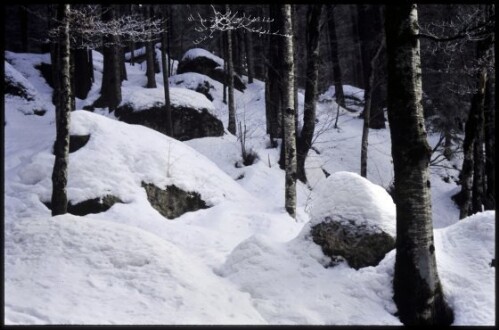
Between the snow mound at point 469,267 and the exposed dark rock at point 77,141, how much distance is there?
7990 mm

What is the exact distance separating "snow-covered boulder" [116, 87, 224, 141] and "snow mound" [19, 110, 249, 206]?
4.88 m

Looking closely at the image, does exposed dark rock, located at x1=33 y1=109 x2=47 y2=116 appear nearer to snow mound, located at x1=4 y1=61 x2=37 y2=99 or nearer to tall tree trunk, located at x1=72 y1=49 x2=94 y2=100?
snow mound, located at x1=4 y1=61 x2=37 y2=99

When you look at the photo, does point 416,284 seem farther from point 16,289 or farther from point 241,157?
point 241,157

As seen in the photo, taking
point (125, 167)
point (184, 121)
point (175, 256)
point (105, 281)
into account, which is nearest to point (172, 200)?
point (125, 167)

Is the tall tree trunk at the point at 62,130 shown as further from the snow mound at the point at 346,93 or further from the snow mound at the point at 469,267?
the snow mound at the point at 346,93

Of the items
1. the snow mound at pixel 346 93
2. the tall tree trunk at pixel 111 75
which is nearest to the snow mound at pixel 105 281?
the tall tree trunk at pixel 111 75

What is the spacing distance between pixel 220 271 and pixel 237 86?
69.5 ft

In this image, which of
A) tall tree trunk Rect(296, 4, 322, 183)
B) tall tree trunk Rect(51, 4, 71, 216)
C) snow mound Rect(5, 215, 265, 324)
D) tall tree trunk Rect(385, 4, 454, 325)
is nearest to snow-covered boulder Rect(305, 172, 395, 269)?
tall tree trunk Rect(385, 4, 454, 325)

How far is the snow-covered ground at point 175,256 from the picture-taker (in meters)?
4.93

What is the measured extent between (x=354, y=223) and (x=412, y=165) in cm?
171

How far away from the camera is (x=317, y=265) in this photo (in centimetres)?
639

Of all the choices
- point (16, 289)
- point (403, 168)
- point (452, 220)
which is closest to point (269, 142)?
point (452, 220)

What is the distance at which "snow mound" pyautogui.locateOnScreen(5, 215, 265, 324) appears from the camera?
4492 millimetres

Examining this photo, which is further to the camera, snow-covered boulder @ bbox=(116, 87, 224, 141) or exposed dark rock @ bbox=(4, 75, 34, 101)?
exposed dark rock @ bbox=(4, 75, 34, 101)
